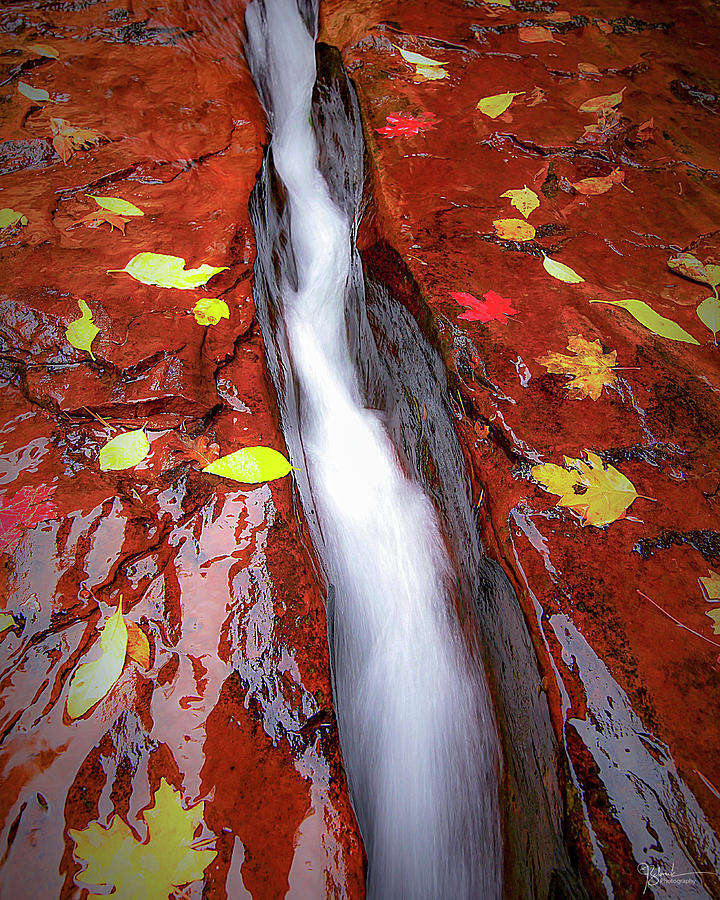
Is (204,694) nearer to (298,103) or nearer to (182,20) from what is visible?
(298,103)

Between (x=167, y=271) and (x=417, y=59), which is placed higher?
(x=417, y=59)

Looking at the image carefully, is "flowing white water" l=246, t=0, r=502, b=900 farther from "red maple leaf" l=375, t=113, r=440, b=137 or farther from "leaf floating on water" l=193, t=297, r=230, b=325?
"red maple leaf" l=375, t=113, r=440, b=137

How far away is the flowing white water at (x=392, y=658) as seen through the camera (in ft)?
3.67

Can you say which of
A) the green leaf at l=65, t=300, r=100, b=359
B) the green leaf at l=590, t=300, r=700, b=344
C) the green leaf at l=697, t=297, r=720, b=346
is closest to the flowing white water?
the green leaf at l=65, t=300, r=100, b=359

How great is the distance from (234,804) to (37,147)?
2.21 m

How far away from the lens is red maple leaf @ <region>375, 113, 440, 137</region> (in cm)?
206

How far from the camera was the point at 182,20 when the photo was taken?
103 inches

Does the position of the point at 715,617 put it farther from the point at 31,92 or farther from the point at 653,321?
the point at 31,92

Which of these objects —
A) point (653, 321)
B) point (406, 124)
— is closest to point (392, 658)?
point (653, 321)

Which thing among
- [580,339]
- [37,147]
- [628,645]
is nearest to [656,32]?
[580,339]

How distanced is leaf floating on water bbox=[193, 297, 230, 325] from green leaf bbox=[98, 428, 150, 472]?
0.38 meters

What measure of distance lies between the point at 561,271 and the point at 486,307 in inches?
11.3

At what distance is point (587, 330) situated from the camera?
4.70 ft

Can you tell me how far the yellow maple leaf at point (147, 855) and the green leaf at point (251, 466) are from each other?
0.62 m
